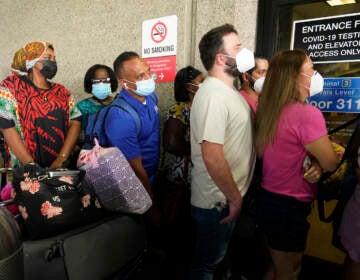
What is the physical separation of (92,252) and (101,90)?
1672 millimetres

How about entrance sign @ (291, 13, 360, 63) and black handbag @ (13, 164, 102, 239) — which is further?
entrance sign @ (291, 13, 360, 63)

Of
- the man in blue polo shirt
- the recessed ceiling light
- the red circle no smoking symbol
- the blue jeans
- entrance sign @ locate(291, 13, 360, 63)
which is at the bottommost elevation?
the blue jeans

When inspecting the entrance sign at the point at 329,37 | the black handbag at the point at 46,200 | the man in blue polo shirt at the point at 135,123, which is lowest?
the black handbag at the point at 46,200

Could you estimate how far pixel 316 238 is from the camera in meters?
Answer: 2.39

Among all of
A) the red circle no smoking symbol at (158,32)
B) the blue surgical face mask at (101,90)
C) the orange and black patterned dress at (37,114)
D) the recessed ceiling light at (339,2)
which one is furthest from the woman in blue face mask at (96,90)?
the recessed ceiling light at (339,2)

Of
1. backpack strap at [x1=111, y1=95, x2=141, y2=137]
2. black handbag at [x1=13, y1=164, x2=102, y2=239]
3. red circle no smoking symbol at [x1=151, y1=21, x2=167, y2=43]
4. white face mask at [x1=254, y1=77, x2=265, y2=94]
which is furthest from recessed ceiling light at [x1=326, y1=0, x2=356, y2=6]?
black handbag at [x1=13, y1=164, x2=102, y2=239]

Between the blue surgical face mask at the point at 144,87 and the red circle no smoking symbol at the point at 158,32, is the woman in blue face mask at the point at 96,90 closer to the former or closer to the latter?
the red circle no smoking symbol at the point at 158,32

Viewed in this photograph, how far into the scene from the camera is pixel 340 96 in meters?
2.06

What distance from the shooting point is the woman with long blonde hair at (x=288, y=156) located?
→ 52.6 inches

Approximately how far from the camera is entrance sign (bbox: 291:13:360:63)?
196 cm

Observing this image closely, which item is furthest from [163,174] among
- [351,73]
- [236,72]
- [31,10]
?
[31,10]

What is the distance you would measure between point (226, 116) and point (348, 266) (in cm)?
92

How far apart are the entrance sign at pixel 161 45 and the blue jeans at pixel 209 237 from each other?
1538mm

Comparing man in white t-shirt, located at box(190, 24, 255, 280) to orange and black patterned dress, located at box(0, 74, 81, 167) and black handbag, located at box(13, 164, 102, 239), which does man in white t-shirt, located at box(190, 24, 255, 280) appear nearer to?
black handbag, located at box(13, 164, 102, 239)
